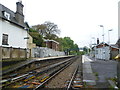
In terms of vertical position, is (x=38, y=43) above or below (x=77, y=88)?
above

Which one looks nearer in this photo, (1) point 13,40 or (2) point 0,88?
(2) point 0,88

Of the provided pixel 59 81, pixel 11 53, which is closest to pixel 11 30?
pixel 11 53

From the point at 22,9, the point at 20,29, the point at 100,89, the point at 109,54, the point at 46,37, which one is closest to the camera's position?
the point at 100,89

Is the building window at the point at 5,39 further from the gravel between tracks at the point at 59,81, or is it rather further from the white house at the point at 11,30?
the gravel between tracks at the point at 59,81

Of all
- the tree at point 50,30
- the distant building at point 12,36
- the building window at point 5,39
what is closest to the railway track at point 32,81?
the distant building at point 12,36

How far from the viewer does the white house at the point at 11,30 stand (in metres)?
17.0

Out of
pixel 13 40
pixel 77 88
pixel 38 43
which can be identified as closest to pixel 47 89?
pixel 77 88

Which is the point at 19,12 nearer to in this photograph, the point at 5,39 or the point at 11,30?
the point at 11,30

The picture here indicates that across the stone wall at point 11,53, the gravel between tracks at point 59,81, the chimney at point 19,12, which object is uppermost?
the chimney at point 19,12

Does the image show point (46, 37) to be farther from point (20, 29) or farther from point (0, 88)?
point (0, 88)

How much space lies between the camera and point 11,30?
18.8 metres

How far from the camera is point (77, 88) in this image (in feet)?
22.0

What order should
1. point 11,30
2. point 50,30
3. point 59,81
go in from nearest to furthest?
point 59,81
point 11,30
point 50,30

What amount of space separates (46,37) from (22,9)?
3635cm
